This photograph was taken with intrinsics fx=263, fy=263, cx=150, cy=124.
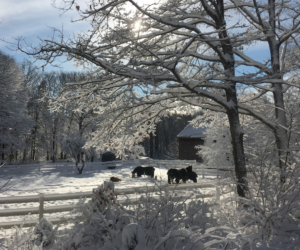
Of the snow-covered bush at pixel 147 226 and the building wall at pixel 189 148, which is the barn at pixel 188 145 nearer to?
the building wall at pixel 189 148

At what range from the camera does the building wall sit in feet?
112

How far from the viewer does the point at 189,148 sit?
3459 cm

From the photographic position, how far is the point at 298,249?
12.5 ft

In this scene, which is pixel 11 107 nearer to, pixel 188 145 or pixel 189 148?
pixel 188 145

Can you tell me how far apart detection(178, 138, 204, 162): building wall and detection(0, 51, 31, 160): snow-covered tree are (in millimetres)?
19165

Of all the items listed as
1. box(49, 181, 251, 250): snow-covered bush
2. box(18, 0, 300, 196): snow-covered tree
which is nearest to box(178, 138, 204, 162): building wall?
box(18, 0, 300, 196): snow-covered tree

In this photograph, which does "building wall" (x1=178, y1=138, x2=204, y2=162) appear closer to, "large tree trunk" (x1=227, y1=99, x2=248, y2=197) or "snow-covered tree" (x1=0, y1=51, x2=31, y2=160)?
"snow-covered tree" (x1=0, y1=51, x2=31, y2=160)

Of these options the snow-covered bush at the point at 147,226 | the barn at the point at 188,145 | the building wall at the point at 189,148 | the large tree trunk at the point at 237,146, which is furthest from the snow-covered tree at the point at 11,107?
the snow-covered bush at the point at 147,226

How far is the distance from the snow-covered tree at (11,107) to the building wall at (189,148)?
62.9 feet

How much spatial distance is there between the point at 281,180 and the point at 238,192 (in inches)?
54.4

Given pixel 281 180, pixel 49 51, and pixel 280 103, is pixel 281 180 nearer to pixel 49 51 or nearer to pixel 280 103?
pixel 280 103

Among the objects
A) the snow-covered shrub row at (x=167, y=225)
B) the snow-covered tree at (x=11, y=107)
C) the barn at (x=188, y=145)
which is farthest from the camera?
the barn at (x=188, y=145)

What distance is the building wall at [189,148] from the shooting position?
3428cm

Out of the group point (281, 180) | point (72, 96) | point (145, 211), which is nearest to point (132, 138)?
point (72, 96)
